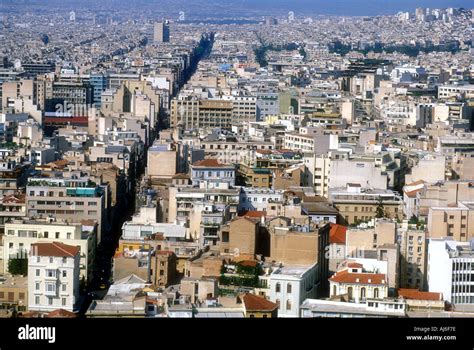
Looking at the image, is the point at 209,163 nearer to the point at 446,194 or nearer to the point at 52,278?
the point at 446,194

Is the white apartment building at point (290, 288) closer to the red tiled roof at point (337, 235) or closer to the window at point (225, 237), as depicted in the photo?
the window at point (225, 237)

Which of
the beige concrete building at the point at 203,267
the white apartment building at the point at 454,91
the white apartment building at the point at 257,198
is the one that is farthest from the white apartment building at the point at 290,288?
the white apartment building at the point at 454,91

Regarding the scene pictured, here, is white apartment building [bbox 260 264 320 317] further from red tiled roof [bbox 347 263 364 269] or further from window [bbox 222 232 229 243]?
window [bbox 222 232 229 243]

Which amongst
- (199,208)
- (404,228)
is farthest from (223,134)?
(404,228)

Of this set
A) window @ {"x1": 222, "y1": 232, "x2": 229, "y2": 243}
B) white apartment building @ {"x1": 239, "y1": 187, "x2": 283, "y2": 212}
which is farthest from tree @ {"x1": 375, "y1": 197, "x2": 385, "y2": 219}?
window @ {"x1": 222, "y1": 232, "x2": 229, "y2": 243}

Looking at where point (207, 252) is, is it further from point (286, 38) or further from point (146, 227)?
point (286, 38)

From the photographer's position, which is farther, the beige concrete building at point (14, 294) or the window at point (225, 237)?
the window at point (225, 237)
